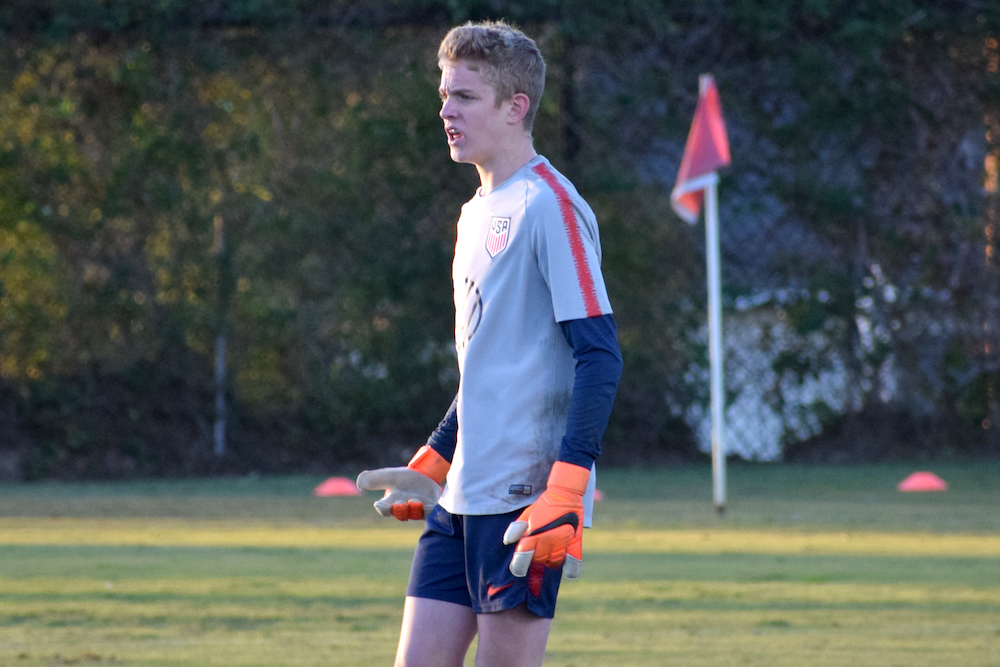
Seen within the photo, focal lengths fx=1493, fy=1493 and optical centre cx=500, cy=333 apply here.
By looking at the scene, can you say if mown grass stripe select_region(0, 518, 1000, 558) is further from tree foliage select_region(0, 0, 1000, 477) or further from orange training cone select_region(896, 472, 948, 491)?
tree foliage select_region(0, 0, 1000, 477)

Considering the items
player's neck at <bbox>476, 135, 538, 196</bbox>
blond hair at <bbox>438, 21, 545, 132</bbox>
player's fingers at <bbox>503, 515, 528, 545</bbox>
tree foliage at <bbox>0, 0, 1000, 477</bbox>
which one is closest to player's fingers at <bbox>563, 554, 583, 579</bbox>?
player's fingers at <bbox>503, 515, 528, 545</bbox>

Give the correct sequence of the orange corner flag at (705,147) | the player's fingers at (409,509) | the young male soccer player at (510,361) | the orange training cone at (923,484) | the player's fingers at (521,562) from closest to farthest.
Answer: the player's fingers at (521,562)
the young male soccer player at (510,361)
the player's fingers at (409,509)
the orange corner flag at (705,147)
the orange training cone at (923,484)

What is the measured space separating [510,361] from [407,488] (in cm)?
55

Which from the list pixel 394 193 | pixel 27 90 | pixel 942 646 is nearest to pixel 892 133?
pixel 394 193

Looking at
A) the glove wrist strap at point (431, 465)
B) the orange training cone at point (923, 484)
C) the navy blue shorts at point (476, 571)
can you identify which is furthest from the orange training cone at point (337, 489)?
the navy blue shorts at point (476, 571)

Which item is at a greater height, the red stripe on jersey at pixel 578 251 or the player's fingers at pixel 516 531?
the red stripe on jersey at pixel 578 251

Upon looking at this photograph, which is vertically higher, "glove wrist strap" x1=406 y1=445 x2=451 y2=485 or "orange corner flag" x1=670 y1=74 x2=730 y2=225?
"orange corner flag" x1=670 y1=74 x2=730 y2=225

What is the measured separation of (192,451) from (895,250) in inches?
301

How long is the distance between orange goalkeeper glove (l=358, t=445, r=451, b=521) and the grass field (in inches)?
77.2

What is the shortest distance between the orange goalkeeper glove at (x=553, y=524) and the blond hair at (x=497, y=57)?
795 mm

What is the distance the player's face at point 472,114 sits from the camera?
327cm

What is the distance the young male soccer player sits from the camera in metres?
3.14

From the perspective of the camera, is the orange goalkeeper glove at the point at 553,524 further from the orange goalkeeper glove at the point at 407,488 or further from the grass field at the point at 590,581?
the grass field at the point at 590,581

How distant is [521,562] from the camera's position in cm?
302
